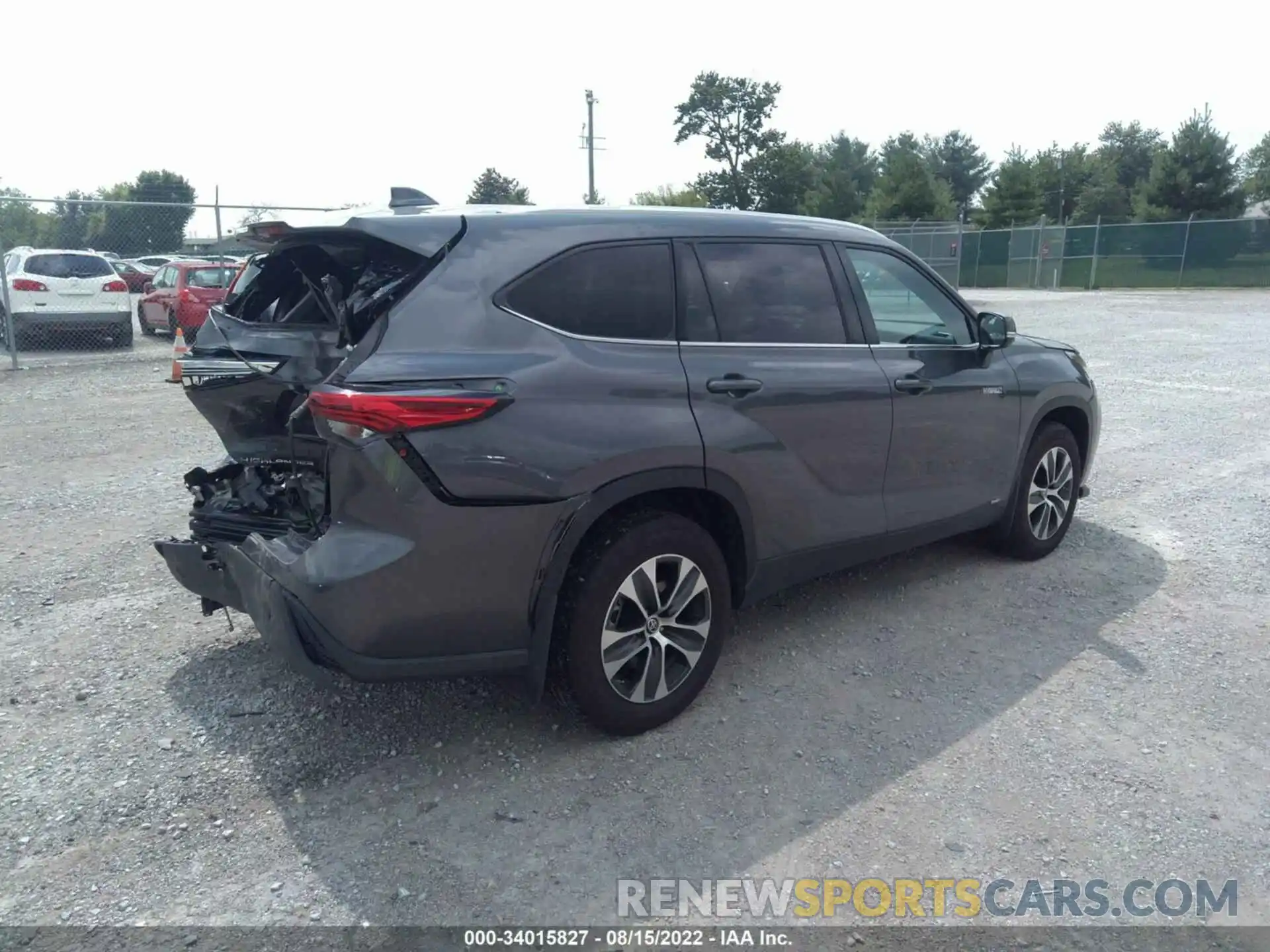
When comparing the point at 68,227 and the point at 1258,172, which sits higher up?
the point at 1258,172

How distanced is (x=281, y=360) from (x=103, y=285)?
14.2 meters

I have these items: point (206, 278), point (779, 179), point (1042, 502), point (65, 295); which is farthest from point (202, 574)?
point (779, 179)

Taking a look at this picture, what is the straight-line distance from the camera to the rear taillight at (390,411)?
297 centimetres

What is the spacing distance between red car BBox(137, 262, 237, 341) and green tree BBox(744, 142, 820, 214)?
3596 cm

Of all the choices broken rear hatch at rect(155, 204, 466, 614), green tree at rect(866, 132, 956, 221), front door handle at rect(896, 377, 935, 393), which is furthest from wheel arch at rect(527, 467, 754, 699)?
green tree at rect(866, 132, 956, 221)

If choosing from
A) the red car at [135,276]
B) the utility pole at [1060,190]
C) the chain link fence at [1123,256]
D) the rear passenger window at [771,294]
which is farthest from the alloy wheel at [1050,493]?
the utility pole at [1060,190]

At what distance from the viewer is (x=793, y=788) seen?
332cm

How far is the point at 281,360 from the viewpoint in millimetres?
3855

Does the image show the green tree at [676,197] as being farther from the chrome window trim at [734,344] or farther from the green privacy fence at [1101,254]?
the chrome window trim at [734,344]

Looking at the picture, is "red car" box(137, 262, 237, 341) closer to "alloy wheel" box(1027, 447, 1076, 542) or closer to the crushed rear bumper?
the crushed rear bumper

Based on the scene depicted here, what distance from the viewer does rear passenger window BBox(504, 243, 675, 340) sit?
338 centimetres

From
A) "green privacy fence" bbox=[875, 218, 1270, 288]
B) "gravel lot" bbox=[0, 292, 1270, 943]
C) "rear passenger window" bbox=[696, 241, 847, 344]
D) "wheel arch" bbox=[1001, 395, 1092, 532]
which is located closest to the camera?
"gravel lot" bbox=[0, 292, 1270, 943]

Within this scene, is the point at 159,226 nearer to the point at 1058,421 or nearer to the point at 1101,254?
the point at 1058,421

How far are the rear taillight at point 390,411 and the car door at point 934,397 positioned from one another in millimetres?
2132
